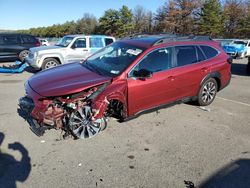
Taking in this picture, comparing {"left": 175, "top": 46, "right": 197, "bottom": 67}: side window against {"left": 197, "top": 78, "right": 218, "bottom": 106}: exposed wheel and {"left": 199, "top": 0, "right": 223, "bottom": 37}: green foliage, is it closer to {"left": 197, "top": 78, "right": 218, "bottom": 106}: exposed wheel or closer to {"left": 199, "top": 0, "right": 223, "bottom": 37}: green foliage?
{"left": 197, "top": 78, "right": 218, "bottom": 106}: exposed wheel

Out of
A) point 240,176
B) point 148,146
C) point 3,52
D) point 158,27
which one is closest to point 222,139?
point 240,176

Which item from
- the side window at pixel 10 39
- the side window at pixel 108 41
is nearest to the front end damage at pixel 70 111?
the side window at pixel 108 41

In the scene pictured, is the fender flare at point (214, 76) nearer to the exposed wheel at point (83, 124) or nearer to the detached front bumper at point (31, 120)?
the exposed wheel at point (83, 124)

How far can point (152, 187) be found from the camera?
3.03 m

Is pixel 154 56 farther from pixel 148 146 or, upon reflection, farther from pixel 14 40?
pixel 14 40

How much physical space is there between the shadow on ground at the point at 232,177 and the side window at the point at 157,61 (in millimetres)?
2249

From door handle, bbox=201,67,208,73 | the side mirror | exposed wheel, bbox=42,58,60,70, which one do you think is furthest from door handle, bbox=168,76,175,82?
exposed wheel, bbox=42,58,60,70

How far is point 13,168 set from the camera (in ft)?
11.0

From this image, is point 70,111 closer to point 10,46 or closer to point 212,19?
point 10,46

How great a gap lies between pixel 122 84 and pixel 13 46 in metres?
11.6

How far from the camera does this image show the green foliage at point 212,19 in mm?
49219

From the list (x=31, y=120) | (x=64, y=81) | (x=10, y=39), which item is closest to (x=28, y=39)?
(x=10, y=39)

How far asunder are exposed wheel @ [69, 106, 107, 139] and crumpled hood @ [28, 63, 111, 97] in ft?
1.34

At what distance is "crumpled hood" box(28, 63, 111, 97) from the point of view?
395 centimetres
